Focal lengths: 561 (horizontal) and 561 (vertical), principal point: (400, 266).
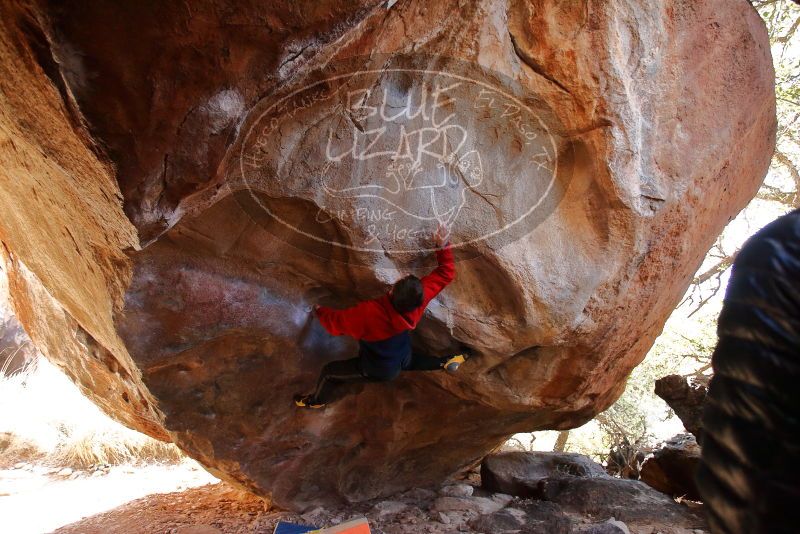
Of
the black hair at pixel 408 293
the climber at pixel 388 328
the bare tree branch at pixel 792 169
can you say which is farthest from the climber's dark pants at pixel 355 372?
the bare tree branch at pixel 792 169

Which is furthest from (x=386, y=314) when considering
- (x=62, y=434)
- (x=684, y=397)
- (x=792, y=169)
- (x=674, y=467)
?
(x=792, y=169)

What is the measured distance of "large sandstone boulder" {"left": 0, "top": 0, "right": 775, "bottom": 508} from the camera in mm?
1780

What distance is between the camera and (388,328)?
2945 mm

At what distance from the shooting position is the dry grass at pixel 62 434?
6762 mm

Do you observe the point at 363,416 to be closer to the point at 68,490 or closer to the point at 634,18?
the point at 634,18

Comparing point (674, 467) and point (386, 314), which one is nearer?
point (386, 314)

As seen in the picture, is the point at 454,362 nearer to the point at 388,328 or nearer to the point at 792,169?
the point at 388,328

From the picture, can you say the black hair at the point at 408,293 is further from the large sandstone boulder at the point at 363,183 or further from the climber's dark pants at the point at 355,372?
the climber's dark pants at the point at 355,372

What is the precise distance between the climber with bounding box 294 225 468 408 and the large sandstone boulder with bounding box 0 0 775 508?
0.13 m

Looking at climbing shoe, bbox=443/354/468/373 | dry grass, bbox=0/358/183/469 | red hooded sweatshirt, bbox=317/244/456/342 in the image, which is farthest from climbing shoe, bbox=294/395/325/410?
dry grass, bbox=0/358/183/469

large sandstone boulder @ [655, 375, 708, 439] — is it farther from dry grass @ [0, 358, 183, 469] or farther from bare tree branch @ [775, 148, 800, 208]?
dry grass @ [0, 358, 183, 469]

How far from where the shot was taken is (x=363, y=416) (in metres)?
4.05

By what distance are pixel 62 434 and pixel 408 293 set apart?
252 inches

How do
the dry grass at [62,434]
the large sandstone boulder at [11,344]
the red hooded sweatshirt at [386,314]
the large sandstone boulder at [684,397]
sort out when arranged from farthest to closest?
the large sandstone boulder at [11,344]
the dry grass at [62,434]
the large sandstone boulder at [684,397]
the red hooded sweatshirt at [386,314]
